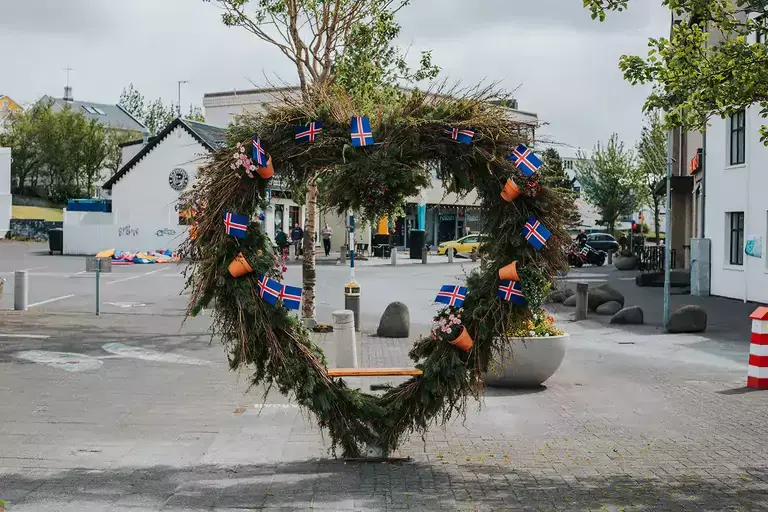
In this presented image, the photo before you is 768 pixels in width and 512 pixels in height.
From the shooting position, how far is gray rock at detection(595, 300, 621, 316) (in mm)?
19797

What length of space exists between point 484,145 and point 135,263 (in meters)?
34.0

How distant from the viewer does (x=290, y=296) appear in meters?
7.04

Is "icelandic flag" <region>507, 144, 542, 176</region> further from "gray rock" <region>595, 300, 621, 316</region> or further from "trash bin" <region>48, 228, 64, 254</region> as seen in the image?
"trash bin" <region>48, 228, 64, 254</region>

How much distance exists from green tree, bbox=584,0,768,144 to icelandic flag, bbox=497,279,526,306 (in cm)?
415

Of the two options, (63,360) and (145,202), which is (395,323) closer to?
(63,360)

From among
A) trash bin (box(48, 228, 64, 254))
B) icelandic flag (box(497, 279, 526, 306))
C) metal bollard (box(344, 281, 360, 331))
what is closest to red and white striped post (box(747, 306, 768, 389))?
icelandic flag (box(497, 279, 526, 306))

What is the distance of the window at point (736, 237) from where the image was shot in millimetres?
23859

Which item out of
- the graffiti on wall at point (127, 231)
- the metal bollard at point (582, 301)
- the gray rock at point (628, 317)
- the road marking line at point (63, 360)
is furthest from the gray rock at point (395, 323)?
the graffiti on wall at point (127, 231)

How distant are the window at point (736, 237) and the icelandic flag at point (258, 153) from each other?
19.7 m

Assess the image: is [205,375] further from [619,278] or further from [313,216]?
[619,278]

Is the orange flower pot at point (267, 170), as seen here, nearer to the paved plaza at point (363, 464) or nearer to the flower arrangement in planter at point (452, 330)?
the flower arrangement in planter at point (452, 330)

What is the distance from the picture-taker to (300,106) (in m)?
7.30

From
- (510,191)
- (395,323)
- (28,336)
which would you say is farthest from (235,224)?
(28,336)

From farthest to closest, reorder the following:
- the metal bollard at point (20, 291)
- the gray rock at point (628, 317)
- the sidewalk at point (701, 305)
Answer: the metal bollard at point (20, 291), the gray rock at point (628, 317), the sidewalk at point (701, 305)
